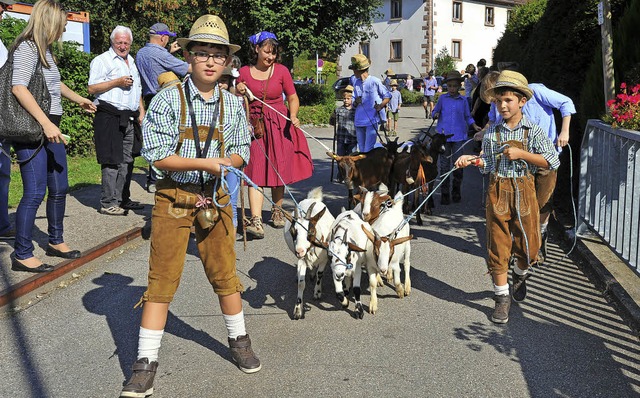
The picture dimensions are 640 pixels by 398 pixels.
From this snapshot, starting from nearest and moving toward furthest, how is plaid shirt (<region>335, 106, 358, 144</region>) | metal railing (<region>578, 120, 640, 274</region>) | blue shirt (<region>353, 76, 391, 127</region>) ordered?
1. metal railing (<region>578, 120, 640, 274</region>)
2. blue shirt (<region>353, 76, 391, 127</region>)
3. plaid shirt (<region>335, 106, 358, 144</region>)

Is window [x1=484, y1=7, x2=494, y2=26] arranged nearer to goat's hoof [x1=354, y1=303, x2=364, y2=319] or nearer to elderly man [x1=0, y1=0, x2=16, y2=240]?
elderly man [x1=0, y1=0, x2=16, y2=240]

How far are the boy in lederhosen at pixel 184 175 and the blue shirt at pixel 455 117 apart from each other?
6695 mm

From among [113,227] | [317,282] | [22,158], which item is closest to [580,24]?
[317,282]

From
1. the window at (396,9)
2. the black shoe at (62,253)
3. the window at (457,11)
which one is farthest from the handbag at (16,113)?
the window at (457,11)

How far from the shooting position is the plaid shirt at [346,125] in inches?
434

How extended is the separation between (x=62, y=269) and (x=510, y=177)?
4.22 meters

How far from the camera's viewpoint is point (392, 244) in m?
5.61

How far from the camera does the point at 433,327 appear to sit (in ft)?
17.4

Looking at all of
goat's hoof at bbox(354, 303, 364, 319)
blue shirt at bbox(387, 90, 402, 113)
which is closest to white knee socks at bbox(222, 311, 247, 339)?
Answer: goat's hoof at bbox(354, 303, 364, 319)

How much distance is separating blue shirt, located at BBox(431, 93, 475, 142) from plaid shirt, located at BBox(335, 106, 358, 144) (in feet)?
4.76

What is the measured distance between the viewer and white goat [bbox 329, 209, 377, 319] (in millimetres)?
5188

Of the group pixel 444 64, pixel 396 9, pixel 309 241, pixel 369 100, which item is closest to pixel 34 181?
pixel 309 241

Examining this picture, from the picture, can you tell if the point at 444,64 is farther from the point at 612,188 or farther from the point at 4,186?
the point at 4,186

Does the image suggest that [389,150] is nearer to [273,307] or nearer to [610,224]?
[610,224]
